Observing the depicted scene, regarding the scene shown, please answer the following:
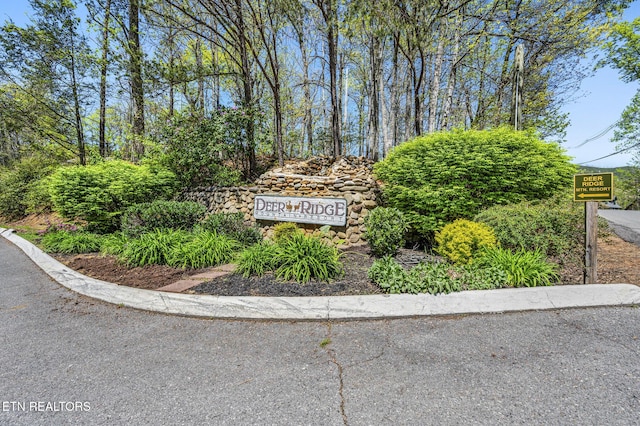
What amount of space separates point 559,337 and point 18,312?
5.85m

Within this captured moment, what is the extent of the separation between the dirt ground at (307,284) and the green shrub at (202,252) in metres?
0.18

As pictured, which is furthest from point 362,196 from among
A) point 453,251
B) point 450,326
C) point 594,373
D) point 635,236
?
point 635,236

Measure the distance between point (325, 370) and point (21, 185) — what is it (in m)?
17.2

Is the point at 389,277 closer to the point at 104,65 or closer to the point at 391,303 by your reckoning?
the point at 391,303

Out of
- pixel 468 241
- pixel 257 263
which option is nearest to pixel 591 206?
pixel 468 241

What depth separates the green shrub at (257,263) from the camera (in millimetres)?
4055

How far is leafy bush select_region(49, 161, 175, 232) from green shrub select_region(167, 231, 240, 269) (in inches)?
135

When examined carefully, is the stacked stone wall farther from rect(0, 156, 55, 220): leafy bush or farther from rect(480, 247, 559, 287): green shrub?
Answer: rect(0, 156, 55, 220): leafy bush

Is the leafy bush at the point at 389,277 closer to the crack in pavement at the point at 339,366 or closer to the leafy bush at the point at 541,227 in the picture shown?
the crack in pavement at the point at 339,366

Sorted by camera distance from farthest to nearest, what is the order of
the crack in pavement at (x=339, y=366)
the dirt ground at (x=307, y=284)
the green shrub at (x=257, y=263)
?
the green shrub at (x=257, y=263) < the dirt ground at (x=307, y=284) < the crack in pavement at (x=339, y=366)

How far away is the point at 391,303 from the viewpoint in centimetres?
303

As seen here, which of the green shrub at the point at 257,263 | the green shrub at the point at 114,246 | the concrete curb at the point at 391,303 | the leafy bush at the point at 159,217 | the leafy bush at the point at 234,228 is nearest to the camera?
the concrete curb at the point at 391,303

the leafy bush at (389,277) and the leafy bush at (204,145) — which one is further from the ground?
the leafy bush at (204,145)

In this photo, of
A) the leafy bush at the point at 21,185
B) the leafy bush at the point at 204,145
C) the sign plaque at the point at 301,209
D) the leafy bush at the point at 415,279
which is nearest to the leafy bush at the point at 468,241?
the leafy bush at the point at 415,279
